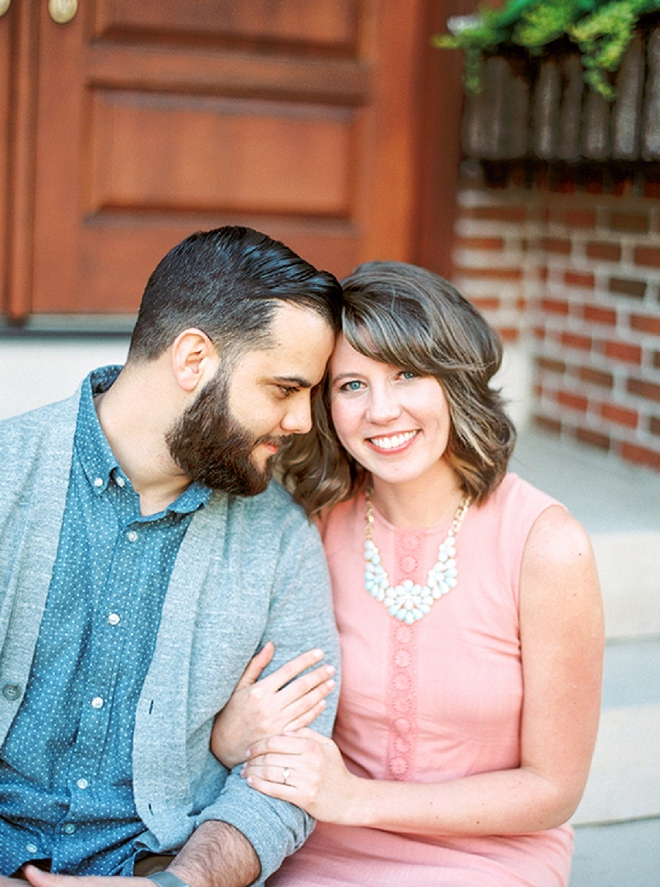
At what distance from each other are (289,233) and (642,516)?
134 centimetres

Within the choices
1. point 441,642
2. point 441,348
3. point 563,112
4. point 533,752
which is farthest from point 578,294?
point 533,752

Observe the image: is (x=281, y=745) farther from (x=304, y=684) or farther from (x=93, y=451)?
(x=93, y=451)

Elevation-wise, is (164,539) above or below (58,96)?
below

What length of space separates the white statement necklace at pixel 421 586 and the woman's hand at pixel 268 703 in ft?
0.61

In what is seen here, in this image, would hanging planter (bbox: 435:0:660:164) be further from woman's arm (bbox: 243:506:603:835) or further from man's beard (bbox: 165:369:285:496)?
man's beard (bbox: 165:369:285:496)

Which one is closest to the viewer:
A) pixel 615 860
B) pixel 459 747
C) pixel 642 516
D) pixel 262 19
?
pixel 459 747

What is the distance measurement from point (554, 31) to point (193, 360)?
185 centimetres

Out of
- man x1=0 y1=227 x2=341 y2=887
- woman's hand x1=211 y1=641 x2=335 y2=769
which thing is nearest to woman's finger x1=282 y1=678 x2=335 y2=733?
woman's hand x1=211 y1=641 x2=335 y2=769

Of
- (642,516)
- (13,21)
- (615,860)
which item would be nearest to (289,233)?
(13,21)

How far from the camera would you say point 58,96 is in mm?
3059

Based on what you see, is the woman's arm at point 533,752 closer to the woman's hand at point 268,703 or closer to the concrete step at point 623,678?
the woman's hand at point 268,703

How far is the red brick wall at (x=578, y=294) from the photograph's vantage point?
334 centimetres

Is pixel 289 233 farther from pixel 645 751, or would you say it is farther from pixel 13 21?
pixel 645 751

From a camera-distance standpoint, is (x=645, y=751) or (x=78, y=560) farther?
(x=645, y=751)
